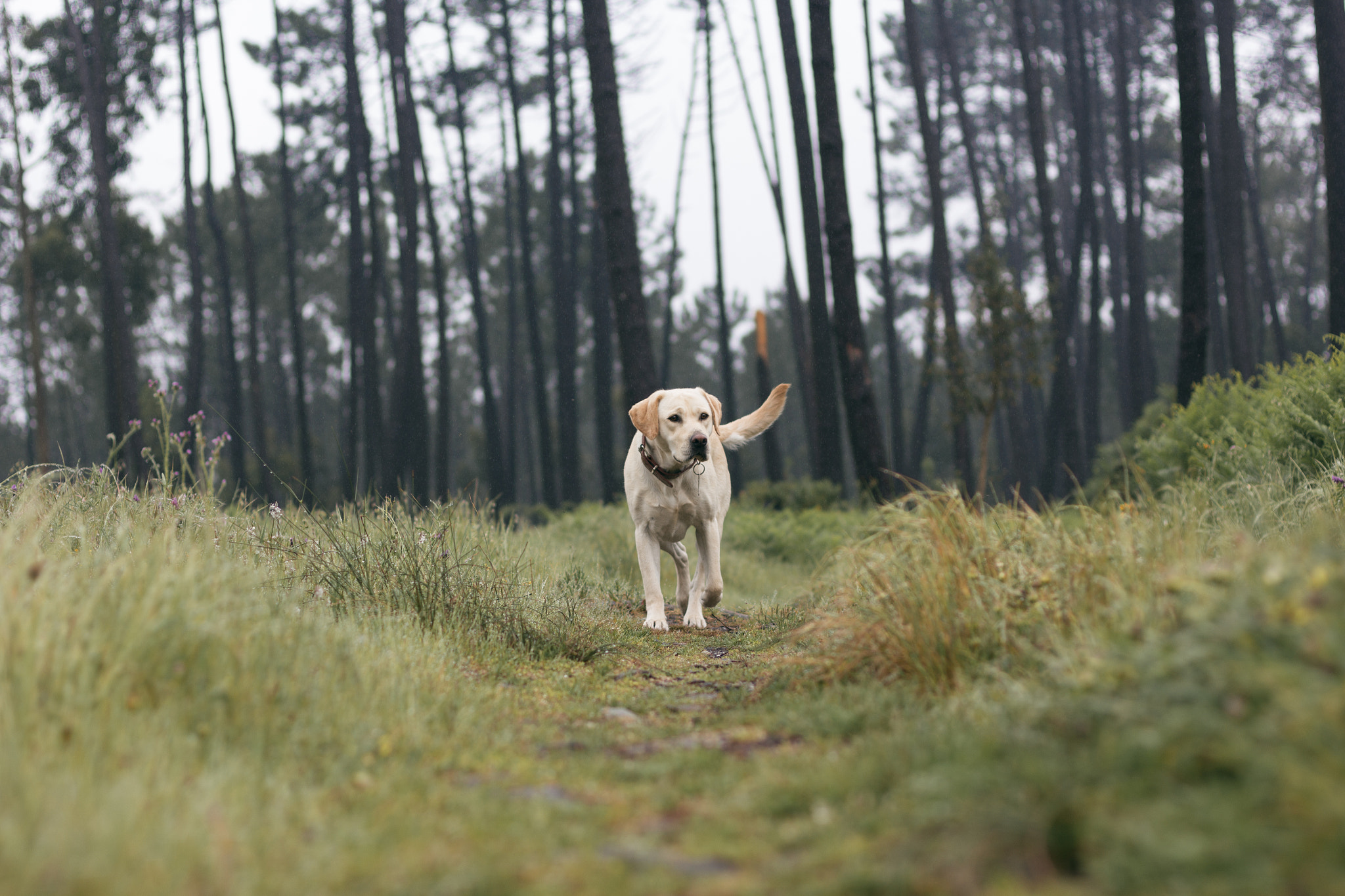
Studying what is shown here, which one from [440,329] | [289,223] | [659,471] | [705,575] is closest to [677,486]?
[659,471]

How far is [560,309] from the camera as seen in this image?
93.1ft

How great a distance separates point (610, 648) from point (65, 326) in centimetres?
4595

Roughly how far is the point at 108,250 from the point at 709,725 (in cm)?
2302

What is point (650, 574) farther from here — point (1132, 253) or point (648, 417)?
point (1132, 253)

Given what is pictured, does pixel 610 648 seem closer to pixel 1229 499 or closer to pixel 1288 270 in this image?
pixel 1229 499

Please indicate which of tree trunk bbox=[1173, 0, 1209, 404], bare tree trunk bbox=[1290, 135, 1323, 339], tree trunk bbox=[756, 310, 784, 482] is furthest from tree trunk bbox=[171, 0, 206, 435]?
bare tree trunk bbox=[1290, 135, 1323, 339]

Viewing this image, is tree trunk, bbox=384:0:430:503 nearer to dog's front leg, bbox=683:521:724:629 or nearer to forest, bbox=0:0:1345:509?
forest, bbox=0:0:1345:509

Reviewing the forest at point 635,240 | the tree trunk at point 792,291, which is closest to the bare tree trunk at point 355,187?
the forest at point 635,240

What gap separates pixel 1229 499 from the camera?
227 inches

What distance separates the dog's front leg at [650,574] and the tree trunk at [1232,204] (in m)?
16.7

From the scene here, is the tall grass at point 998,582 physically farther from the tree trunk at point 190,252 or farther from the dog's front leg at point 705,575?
the tree trunk at point 190,252

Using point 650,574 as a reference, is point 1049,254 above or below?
above

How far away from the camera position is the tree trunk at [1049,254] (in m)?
19.9

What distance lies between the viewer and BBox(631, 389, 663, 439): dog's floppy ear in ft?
20.6
